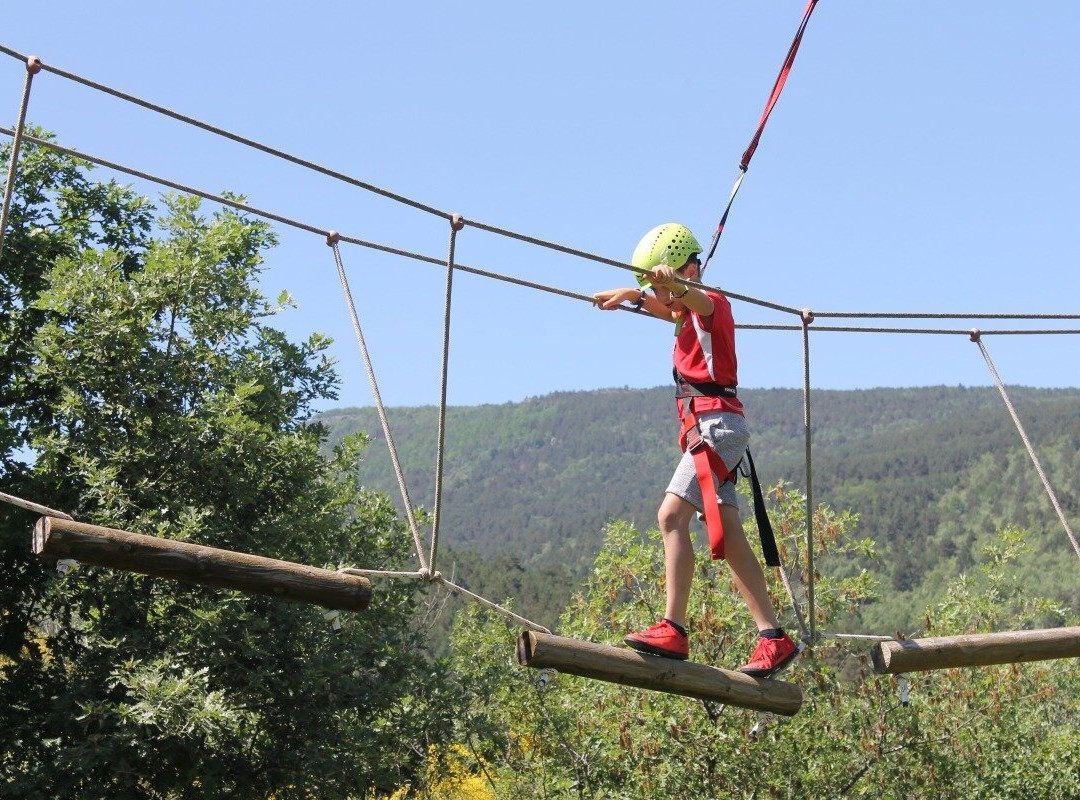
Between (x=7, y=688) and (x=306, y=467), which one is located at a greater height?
(x=306, y=467)

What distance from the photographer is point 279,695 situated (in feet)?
42.3

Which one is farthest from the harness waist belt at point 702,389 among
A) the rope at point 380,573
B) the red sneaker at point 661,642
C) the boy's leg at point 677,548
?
the rope at point 380,573

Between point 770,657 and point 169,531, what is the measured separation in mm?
7537

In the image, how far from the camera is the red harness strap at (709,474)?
4.86 meters

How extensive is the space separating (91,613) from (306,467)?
91.4 inches

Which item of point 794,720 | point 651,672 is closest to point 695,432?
point 651,672

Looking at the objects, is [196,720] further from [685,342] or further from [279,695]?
[685,342]

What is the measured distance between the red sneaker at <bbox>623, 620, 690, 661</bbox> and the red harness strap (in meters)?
0.30

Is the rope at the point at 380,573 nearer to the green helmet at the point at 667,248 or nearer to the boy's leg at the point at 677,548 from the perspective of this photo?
the boy's leg at the point at 677,548

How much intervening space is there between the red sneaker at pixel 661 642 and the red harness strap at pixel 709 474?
0.30m

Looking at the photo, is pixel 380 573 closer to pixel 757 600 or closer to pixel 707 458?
pixel 707 458

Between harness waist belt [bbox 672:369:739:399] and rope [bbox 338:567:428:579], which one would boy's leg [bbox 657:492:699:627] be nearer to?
harness waist belt [bbox 672:369:739:399]

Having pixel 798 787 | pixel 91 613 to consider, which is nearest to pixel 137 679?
pixel 91 613

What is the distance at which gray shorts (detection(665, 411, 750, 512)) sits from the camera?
4898mm
